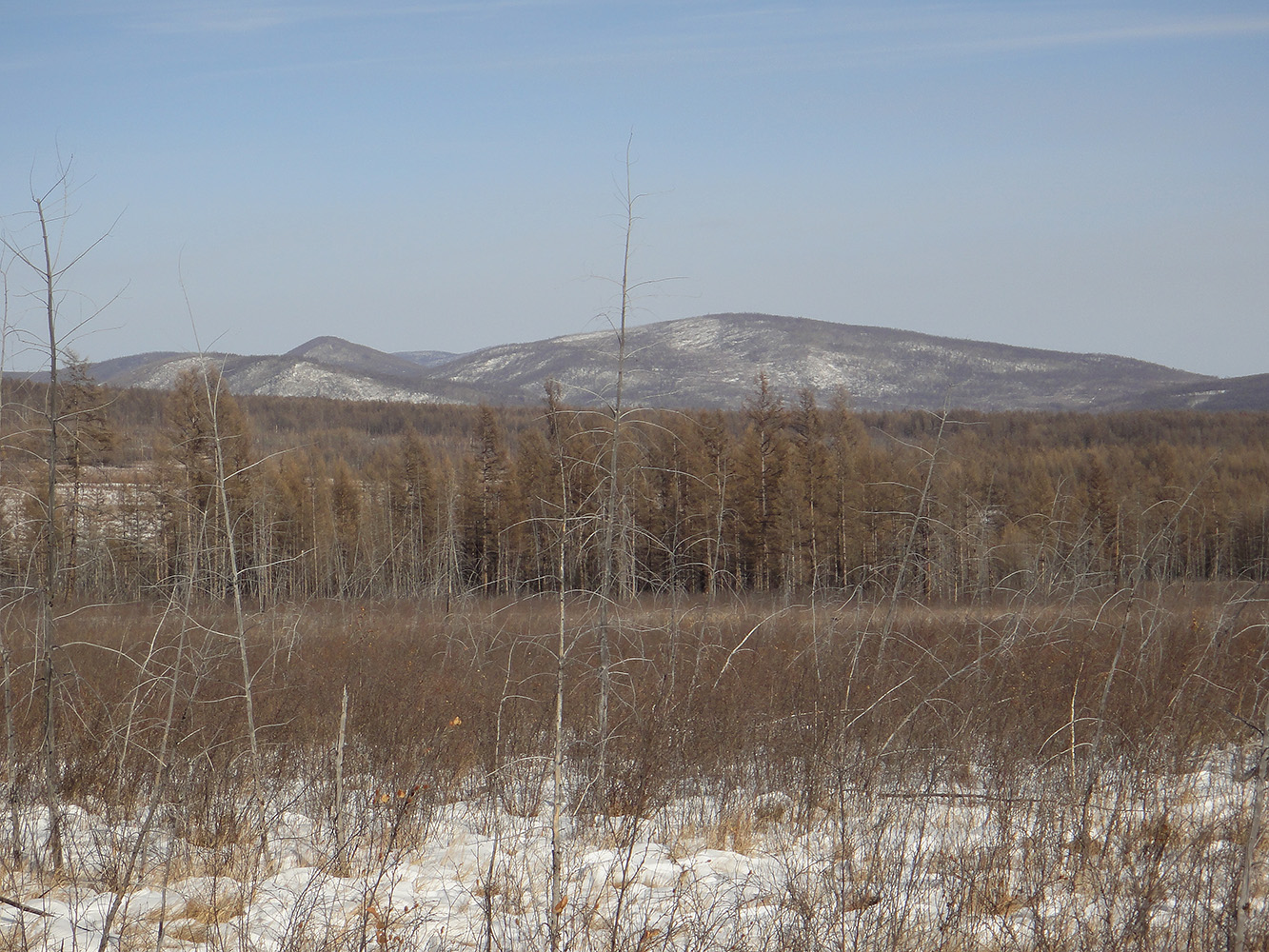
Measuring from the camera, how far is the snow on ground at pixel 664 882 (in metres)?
3.61

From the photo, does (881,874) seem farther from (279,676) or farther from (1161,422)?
(1161,422)

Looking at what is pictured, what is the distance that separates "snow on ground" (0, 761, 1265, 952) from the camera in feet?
11.8

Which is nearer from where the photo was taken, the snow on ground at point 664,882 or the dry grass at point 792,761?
the snow on ground at point 664,882

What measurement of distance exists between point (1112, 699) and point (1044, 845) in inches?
178

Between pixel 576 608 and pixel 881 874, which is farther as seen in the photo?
pixel 576 608

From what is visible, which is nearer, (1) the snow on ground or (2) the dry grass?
(1) the snow on ground

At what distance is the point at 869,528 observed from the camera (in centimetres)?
3353

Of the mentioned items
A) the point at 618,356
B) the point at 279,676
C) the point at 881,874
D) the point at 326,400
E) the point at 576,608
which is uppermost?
the point at 326,400

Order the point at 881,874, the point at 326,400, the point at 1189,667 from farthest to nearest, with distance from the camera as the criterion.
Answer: the point at 326,400 < the point at 1189,667 < the point at 881,874

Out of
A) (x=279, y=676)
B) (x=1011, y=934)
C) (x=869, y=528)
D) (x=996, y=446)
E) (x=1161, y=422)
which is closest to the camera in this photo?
(x=1011, y=934)

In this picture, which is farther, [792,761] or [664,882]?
[792,761]

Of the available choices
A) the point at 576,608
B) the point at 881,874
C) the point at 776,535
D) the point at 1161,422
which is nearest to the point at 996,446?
the point at 1161,422

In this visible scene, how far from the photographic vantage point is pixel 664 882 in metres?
4.69

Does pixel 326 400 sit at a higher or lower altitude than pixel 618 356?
higher
